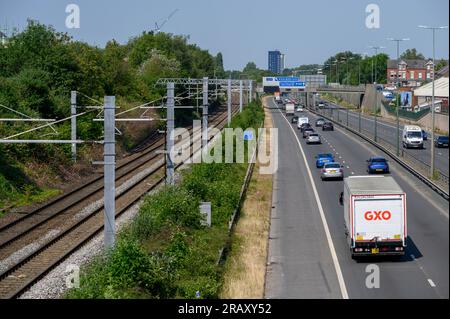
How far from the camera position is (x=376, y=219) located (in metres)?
20.8

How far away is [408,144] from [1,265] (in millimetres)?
40122

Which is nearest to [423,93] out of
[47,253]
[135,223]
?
[135,223]

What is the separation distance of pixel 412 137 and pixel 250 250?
1440 inches

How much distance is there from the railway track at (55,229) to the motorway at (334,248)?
Answer: 6.76 meters

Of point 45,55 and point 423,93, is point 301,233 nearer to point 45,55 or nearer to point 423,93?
point 423,93

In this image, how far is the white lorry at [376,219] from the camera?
19.1m

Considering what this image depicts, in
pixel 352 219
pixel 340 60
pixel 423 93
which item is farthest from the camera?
pixel 340 60

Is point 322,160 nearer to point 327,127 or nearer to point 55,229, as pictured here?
point 55,229

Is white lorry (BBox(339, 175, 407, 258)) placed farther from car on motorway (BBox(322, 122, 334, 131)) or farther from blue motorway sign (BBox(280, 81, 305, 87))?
blue motorway sign (BBox(280, 81, 305, 87))

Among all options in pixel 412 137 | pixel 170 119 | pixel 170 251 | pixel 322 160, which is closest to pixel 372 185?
pixel 170 251

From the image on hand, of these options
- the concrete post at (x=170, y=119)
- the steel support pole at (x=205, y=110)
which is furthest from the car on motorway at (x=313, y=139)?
the concrete post at (x=170, y=119)

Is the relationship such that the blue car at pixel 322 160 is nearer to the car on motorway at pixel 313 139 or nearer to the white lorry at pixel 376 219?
the car on motorway at pixel 313 139

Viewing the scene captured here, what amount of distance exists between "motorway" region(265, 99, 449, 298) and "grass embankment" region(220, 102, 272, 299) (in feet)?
1.13

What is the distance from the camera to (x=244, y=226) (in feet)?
92.6
